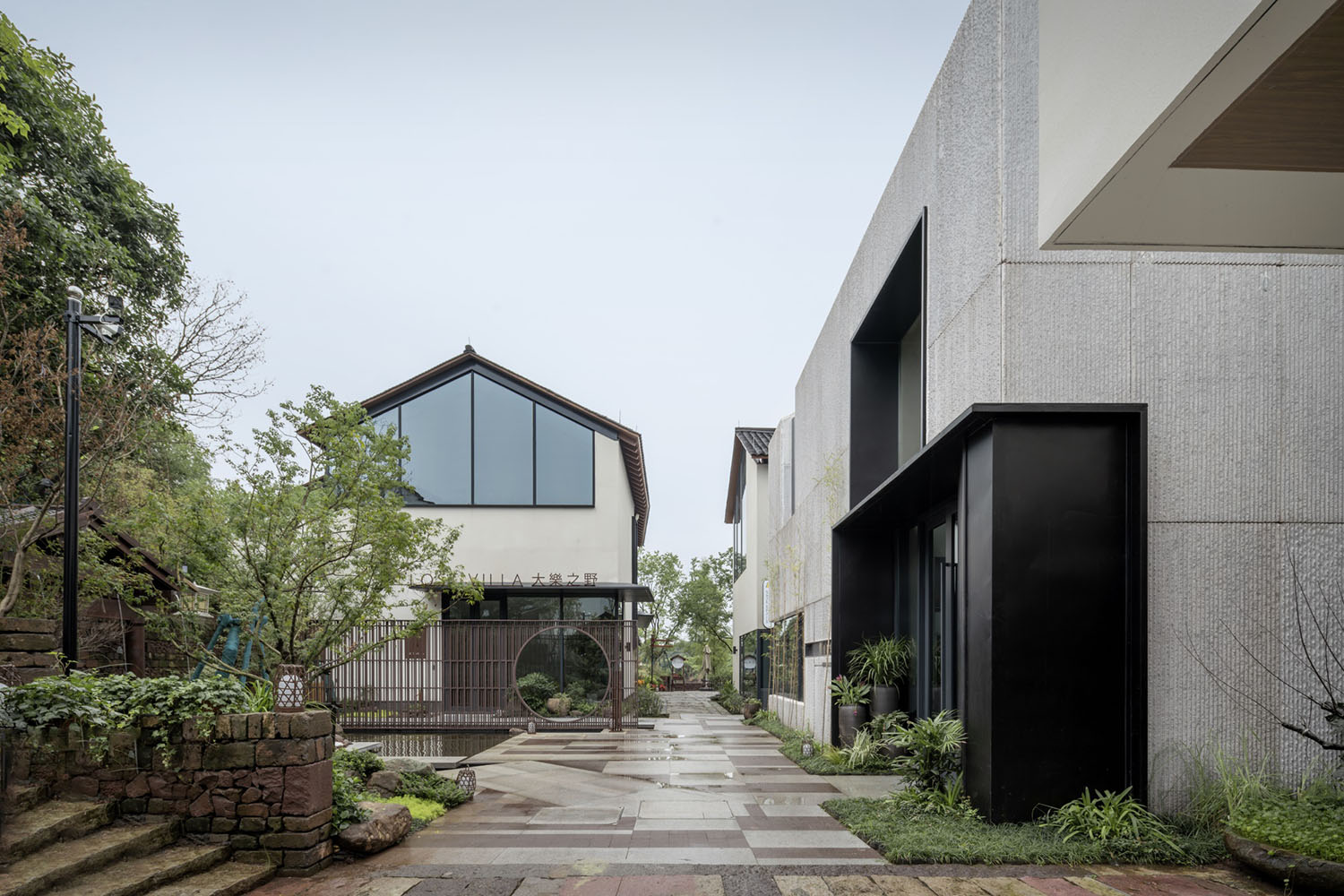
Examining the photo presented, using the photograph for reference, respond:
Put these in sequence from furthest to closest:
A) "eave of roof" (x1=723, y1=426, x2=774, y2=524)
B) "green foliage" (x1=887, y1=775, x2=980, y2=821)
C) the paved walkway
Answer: "eave of roof" (x1=723, y1=426, x2=774, y2=524), "green foliage" (x1=887, y1=775, x2=980, y2=821), the paved walkway

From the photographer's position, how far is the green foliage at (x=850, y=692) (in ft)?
37.5

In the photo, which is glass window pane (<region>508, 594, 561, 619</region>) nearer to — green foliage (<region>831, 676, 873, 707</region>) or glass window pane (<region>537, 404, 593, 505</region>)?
glass window pane (<region>537, 404, 593, 505</region>)

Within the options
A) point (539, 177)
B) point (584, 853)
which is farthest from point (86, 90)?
point (584, 853)

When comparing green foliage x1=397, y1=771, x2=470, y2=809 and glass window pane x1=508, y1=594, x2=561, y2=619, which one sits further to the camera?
glass window pane x1=508, y1=594, x2=561, y2=619

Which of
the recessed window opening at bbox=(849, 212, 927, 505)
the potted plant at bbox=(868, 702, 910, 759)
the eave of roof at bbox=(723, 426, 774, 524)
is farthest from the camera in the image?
the eave of roof at bbox=(723, 426, 774, 524)

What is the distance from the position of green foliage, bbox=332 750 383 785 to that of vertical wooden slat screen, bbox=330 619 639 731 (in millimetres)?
9022

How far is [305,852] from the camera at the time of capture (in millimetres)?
6445

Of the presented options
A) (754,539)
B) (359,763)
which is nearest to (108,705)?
(359,763)

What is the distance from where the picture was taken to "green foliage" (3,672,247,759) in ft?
21.2

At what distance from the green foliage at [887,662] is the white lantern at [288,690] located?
692 cm

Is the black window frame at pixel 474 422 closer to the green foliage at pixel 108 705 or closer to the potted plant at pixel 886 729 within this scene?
the potted plant at pixel 886 729

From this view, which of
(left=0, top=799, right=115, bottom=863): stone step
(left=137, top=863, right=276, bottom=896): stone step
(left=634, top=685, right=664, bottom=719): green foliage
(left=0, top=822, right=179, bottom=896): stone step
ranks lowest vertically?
(left=634, top=685, right=664, bottom=719): green foliage

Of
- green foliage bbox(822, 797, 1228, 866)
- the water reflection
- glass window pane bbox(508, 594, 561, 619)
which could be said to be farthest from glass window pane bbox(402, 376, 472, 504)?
green foliage bbox(822, 797, 1228, 866)

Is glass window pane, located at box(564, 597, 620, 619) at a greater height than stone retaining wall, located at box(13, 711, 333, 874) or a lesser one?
lesser
